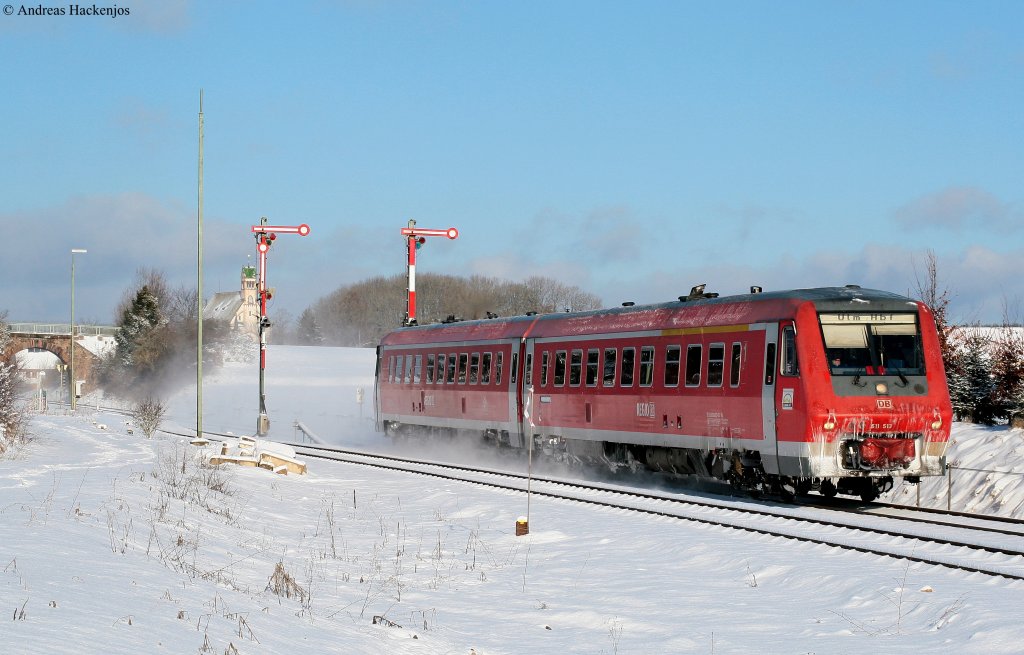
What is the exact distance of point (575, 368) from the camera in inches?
1005

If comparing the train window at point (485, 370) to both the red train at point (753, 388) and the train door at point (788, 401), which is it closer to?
the red train at point (753, 388)

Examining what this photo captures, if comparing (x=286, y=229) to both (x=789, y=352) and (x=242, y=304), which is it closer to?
(x=789, y=352)

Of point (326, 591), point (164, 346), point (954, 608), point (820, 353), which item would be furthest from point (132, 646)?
point (164, 346)

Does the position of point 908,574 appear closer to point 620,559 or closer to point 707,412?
point 620,559

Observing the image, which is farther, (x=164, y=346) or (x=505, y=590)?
(x=164, y=346)

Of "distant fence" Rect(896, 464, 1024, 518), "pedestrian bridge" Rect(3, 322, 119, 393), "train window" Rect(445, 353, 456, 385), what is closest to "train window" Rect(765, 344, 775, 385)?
"distant fence" Rect(896, 464, 1024, 518)

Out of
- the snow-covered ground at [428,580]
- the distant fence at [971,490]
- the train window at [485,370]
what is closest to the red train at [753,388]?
the train window at [485,370]

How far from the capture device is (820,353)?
18.1m

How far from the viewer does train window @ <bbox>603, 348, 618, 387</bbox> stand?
23.9 meters

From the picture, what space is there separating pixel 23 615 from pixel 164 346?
85.1m

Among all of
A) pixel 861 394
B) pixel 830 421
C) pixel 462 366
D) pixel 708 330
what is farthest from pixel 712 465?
pixel 462 366

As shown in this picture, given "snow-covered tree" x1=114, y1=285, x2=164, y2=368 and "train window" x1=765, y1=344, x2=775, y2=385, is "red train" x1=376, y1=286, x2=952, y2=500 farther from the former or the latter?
"snow-covered tree" x1=114, y1=285, x2=164, y2=368

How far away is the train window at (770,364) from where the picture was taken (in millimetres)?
18750

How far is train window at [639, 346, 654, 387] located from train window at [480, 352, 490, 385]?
7.30 meters
